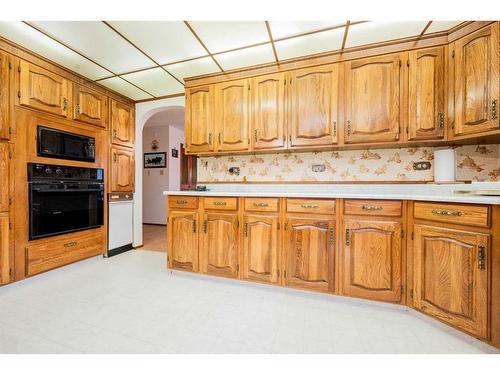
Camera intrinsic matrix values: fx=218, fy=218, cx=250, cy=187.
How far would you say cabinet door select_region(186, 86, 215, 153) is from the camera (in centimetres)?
251

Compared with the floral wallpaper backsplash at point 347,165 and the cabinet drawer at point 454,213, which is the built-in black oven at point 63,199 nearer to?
the floral wallpaper backsplash at point 347,165

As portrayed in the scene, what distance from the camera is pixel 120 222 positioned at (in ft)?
10.3

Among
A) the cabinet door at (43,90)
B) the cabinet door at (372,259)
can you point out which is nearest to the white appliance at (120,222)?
the cabinet door at (43,90)

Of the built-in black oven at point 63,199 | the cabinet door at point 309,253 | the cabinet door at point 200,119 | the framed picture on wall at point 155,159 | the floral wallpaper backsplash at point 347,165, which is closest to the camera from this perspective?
the cabinet door at point 309,253

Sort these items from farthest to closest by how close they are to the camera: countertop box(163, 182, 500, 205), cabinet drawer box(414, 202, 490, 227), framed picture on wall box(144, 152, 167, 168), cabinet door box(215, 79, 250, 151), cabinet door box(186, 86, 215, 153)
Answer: framed picture on wall box(144, 152, 167, 168) → cabinet door box(186, 86, 215, 153) → cabinet door box(215, 79, 250, 151) → countertop box(163, 182, 500, 205) → cabinet drawer box(414, 202, 490, 227)

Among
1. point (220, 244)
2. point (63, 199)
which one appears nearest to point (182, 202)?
point (220, 244)

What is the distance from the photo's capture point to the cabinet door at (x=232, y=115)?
2385 mm

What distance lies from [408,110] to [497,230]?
114cm

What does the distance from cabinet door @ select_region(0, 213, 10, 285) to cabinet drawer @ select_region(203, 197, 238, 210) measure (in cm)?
176

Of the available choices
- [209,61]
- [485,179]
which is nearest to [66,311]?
[209,61]

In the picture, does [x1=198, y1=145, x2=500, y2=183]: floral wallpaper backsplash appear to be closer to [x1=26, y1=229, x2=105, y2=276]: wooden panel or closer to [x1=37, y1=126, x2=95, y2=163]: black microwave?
[x1=37, y1=126, x2=95, y2=163]: black microwave

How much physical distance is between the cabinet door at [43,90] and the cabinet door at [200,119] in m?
1.34

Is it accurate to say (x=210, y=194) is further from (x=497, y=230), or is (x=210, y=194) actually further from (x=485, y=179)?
(x=485, y=179)

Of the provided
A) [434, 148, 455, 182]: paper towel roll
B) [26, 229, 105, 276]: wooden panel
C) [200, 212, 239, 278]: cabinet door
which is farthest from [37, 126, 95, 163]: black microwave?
[434, 148, 455, 182]: paper towel roll
